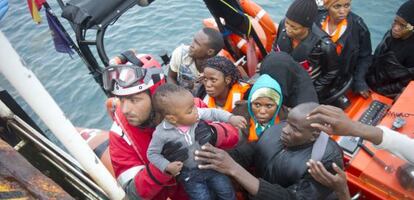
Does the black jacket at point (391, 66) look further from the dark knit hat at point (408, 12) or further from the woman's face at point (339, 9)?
the woman's face at point (339, 9)

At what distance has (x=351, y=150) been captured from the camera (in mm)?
3061

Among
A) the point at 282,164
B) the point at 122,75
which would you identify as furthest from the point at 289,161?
the point at 122,75

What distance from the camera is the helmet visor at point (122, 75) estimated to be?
2.30 meters

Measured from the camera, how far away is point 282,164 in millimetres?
2496

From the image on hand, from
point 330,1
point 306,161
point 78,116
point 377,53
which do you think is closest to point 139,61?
point 306,161

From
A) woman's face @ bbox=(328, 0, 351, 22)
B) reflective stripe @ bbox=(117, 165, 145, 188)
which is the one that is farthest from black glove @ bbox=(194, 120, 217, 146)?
woman's face @ bbox=(328, 0, 351, 22)

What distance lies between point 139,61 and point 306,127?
1.47 m

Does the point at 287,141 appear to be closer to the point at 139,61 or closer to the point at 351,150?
the point at 351,150

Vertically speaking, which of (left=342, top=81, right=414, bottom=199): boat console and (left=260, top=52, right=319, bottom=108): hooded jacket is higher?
(left=260, top=52, right=319, bottom=108): hooded jacket

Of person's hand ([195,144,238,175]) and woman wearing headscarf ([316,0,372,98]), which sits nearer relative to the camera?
person's hand ([195,144,238,175])

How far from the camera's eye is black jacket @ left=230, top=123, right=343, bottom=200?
2.32 meters

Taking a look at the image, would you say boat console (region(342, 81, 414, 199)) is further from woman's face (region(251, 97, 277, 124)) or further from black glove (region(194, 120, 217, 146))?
black glove (region(194, 120, 217, 146))

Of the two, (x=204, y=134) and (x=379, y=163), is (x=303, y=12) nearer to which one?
(x=379, y=163)

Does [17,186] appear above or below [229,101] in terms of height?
above
